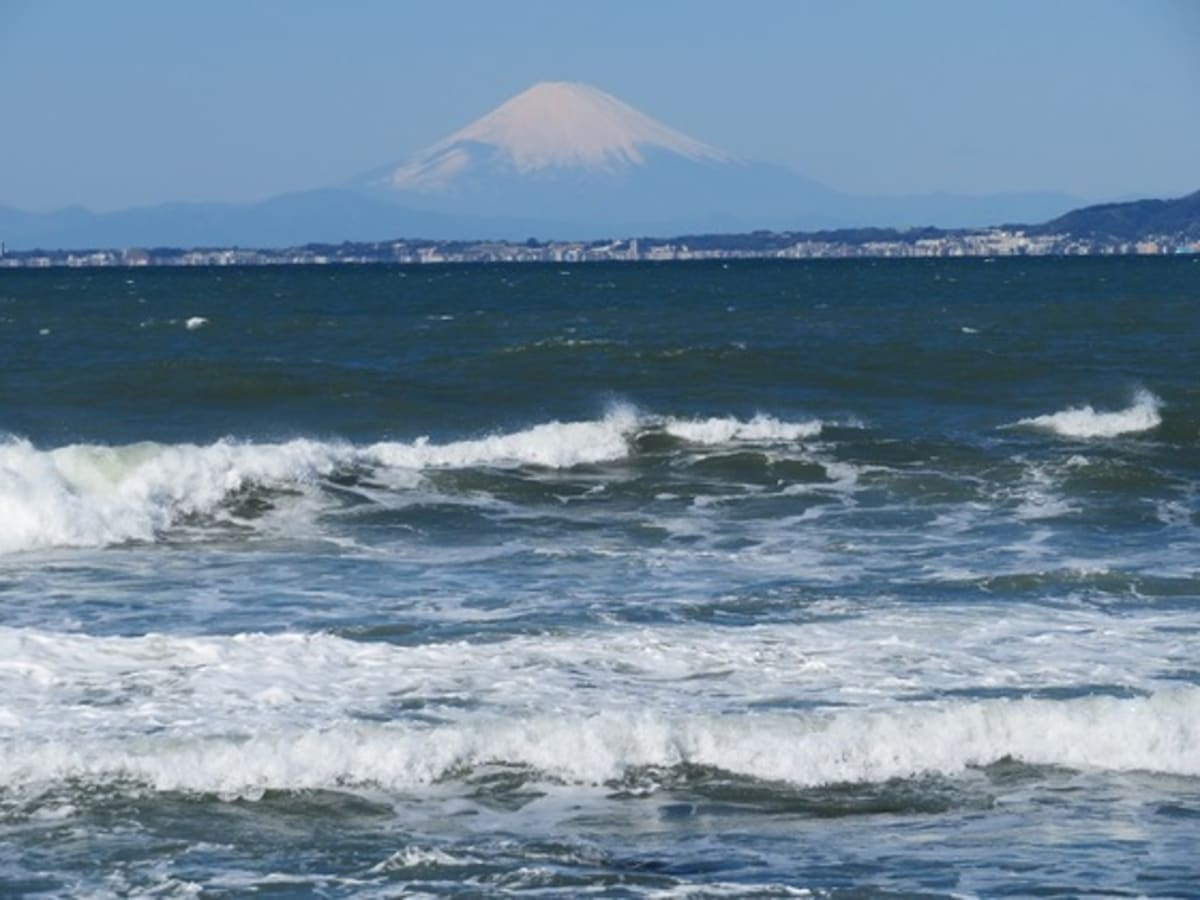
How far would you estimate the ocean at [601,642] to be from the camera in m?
10.1

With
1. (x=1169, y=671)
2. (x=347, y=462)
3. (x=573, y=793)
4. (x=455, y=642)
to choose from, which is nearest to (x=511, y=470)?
(x=347, y=462)

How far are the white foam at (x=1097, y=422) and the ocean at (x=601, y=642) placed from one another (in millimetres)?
116

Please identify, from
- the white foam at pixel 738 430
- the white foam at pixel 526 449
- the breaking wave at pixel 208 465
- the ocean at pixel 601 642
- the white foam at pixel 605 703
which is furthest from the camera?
the white foam at pixel 738 430

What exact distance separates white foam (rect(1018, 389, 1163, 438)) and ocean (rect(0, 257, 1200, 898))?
116mm

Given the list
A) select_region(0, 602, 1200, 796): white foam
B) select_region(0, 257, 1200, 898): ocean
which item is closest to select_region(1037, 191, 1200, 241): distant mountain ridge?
select_region(0, 257, 1200, 898): ocean

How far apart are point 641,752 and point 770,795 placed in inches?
34.3

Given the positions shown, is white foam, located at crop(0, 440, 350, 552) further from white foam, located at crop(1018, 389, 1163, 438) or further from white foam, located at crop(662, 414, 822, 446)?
white foam, located at crop(1018, 389, 1163, 438)

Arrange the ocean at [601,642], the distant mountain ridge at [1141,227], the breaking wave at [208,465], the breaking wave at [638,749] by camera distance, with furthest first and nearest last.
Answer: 1. the distant mountain ridge at [1141,227]
2. the breaking wave at [208,465]
3. the breaking wave at [638,749]
4. the ocean at [601,642]

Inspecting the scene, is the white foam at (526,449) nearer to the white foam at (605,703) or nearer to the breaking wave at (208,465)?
the breaking wave at (208,465)

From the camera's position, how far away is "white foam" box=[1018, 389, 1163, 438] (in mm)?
30000

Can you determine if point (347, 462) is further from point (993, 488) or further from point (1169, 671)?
point (1169, 671)

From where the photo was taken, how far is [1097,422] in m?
30.5

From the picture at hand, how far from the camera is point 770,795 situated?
11.1 metres

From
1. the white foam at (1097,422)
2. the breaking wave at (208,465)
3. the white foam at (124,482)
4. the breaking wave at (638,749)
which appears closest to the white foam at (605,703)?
the breaking wave at (638,749)
